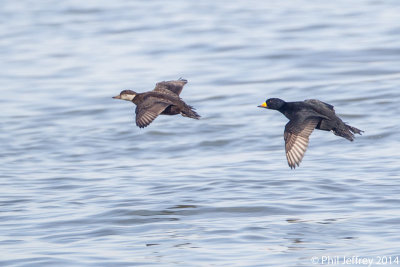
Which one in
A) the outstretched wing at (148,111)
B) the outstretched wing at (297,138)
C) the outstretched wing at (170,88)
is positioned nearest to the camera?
the outstretched wing at (297,138)

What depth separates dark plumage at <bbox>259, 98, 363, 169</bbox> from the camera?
35.1 ft

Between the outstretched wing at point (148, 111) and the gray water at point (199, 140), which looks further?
the outstretched wing at point (148, 111)

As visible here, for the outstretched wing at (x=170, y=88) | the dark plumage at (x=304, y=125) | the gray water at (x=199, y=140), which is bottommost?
the gray water at (x=199, y=140)

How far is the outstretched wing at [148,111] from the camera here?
11.1 metres

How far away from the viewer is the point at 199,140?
52.7 feet

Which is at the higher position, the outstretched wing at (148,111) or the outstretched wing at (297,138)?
the outstretched wing at (148,111)

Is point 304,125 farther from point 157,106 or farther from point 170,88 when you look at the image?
point 170,88

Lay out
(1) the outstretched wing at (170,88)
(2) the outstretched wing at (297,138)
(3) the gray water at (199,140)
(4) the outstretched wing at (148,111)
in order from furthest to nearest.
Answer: (1) the outstretched wing at (170,88) < (4) the outstretched wing at (148,111) < (2) the outstretched wing at (297,138) < (3) the gray water at (199,140)

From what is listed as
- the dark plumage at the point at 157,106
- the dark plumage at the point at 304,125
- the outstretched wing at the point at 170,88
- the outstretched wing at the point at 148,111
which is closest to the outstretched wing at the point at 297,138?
the dark plumage at the point at 304,125

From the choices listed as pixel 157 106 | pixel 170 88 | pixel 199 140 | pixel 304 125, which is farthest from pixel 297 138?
pixel 199 140

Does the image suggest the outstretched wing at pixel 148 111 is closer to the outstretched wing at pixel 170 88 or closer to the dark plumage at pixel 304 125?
the outstretched wing at pixel 170 88

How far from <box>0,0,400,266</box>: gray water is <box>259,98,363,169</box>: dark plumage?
754 mm

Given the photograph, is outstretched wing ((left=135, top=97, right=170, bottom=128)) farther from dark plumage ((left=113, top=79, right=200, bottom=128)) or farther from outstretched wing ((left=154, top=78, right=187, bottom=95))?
outstretched wing ((left=154, top=78, right=187, bottom=95))

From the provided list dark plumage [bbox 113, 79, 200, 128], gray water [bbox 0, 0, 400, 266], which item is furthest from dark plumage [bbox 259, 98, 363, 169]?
dark plumage [bbox 113, 79, 200, 128]
